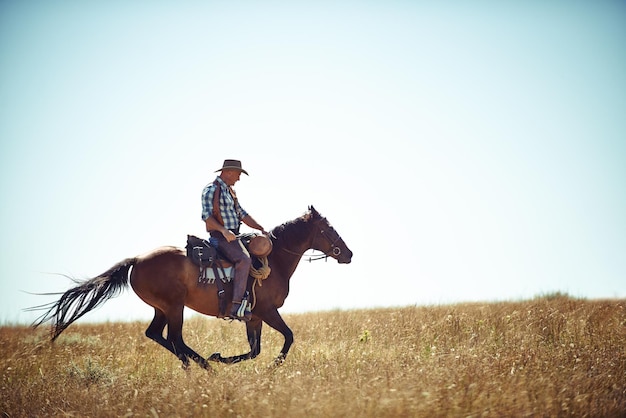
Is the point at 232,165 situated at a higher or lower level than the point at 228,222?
higher

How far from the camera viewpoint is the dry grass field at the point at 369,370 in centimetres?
594

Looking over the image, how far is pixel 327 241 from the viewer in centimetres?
1045

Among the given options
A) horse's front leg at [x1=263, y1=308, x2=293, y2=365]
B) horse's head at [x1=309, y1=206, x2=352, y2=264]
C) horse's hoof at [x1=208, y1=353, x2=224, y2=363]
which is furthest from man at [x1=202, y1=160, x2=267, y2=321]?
horse's head at [x1=309, y1=206, x2=352, y2=264]

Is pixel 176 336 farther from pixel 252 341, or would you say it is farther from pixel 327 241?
pixel 327 241

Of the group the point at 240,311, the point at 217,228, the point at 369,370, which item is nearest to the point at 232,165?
the point at 217,228

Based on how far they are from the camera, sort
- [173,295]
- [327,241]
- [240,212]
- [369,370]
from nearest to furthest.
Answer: [369,370], [173,295], [240,212], [327,241]

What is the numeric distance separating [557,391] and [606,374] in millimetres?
1335

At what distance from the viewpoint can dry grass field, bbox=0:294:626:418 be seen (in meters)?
5.94

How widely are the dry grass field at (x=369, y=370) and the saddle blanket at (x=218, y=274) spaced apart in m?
1.40

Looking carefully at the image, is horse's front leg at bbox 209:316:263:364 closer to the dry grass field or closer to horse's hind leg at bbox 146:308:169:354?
the dry grass field

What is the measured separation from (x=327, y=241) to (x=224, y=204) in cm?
202

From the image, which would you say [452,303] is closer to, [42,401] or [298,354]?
[298,354]

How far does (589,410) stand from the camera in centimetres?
589

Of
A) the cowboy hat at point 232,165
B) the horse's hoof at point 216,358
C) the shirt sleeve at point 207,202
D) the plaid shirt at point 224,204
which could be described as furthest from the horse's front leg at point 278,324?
the cowboy hat at point 232,165
